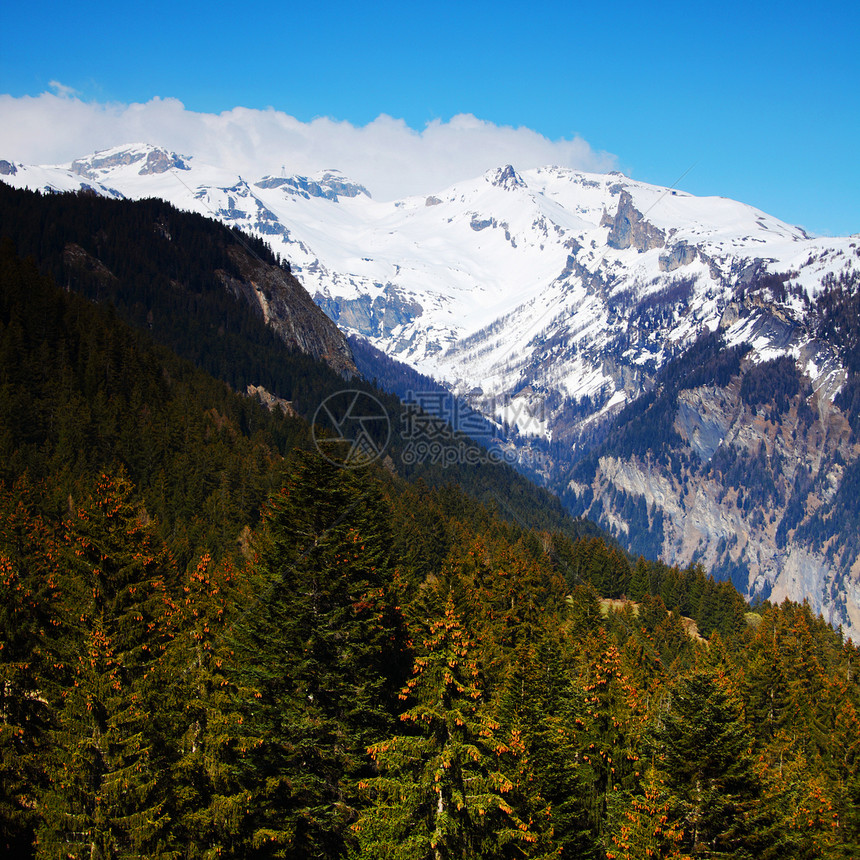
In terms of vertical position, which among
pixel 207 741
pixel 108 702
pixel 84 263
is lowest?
pixel 207 741

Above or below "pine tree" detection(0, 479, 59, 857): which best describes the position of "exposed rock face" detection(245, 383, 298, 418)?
above

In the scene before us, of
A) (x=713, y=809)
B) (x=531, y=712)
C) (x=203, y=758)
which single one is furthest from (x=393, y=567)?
(x=713, y=809)

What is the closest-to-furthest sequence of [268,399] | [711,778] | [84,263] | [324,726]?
[711,778]
[324,726]
[268,399]
[84,263]

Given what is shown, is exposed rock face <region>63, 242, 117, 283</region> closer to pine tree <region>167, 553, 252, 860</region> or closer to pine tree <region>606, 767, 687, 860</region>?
pine tree <region>167, 553, 252, 860</region>

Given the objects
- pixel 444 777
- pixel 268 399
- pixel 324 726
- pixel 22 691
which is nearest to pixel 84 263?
pixel 268 399

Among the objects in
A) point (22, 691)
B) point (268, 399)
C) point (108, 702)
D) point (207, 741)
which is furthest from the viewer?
point (268, 399)

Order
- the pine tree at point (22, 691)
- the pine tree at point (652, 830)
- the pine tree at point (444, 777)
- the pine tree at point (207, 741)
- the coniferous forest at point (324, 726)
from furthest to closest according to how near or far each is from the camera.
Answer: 1. the pine tree at point (22, 691)
2. the pine tree at point (652, 830)
3. the pine tree at point (207, 741)
4. the coniferous forest at point (324, 726)
5. the pine tree at point (444, 777)

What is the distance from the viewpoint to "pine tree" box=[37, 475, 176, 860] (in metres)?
22.6

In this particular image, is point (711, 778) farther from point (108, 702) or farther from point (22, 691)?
point (22, 691)

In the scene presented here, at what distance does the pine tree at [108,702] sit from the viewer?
22562 mm

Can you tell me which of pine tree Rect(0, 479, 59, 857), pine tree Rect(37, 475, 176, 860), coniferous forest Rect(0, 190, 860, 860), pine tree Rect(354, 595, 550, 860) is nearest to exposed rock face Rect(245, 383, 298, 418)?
coniferous forest Rect(0, 190, 860, 860)

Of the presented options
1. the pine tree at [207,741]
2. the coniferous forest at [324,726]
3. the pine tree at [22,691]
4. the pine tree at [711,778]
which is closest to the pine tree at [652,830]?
the coniferous forest at [324,726]

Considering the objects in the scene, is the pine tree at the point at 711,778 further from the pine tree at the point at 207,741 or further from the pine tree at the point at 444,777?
the pine tree at the point at 207,741

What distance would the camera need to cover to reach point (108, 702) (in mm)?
23234
